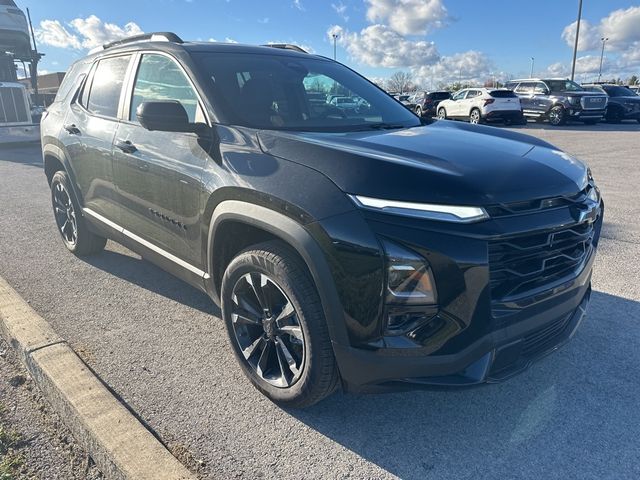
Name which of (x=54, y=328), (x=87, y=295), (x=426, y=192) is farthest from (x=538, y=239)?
(x=87, y=295)

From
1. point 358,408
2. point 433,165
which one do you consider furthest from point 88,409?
point 433,165

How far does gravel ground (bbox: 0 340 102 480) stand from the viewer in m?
2.17

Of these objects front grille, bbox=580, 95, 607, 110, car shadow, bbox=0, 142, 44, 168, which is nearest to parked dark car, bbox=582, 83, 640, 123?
front grille, bbox=580, 95, 607, 110

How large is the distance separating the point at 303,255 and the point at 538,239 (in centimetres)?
103

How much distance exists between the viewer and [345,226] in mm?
2020

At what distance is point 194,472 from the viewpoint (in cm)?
211

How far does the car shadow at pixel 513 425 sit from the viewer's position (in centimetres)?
214

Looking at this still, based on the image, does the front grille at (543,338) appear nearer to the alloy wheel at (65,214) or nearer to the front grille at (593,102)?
the alloy wheel at (65,214)

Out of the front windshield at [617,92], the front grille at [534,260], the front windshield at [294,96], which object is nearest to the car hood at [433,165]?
the front grille at [534,260]

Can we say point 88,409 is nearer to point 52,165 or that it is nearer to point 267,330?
point 267,330

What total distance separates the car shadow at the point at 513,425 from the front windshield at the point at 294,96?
1599mm

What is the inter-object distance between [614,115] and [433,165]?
79.9ft

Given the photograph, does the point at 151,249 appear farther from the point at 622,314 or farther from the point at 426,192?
the point at 622,314

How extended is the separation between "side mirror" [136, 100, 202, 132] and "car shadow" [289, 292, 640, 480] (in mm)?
1650
